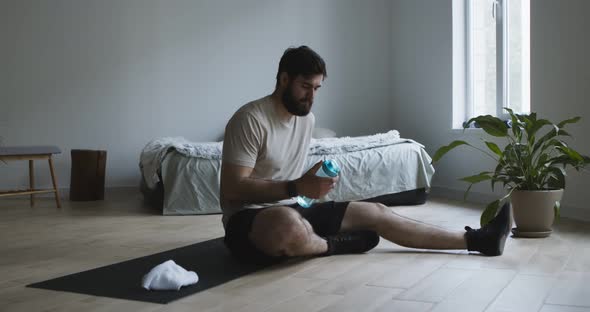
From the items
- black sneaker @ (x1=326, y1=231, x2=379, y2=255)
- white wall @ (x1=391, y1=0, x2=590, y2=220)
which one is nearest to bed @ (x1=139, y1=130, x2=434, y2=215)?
white wall @ (x1=391, y1=0, x2=590, y2=220)

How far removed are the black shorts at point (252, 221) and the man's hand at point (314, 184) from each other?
0.20m

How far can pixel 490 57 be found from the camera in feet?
15.1

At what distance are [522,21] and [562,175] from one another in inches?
66.3

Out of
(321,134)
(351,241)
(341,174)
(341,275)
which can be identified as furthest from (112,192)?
(341,275)

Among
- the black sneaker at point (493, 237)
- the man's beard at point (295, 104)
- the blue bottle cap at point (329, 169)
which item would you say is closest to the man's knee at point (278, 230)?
the blue bottle cap at point (329, 169)

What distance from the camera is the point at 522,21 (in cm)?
423

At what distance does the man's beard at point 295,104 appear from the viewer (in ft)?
7.59

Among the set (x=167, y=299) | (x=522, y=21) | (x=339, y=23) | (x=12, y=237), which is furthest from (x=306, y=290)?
(x=339, y=23)

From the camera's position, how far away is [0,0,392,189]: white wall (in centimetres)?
491

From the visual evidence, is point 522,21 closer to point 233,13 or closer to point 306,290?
point 233,13

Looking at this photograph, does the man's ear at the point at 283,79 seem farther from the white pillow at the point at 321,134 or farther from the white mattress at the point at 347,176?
the white pillow at the point at 321,134

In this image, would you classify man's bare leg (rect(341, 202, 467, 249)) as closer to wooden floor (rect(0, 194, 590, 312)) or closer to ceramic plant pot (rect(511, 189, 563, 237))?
wooden floor (rect(0, 194, 590, 312))

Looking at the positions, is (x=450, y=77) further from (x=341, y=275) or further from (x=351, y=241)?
(x=341, y=275)

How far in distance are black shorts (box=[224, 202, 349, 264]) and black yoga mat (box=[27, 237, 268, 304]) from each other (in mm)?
51
